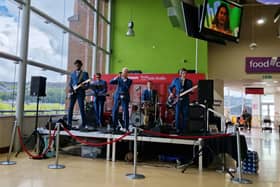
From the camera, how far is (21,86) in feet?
19.4

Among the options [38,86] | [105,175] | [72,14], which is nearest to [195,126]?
A: [105,175]

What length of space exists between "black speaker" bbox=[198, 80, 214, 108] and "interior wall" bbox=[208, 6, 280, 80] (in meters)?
7.35

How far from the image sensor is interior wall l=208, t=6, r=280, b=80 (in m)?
11.7

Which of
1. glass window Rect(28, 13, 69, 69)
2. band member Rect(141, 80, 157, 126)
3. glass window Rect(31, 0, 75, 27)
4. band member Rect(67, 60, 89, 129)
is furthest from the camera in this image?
band member Rect(141, 80, 157, 126)

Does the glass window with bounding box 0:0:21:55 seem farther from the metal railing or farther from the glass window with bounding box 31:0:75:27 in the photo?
the metal railing

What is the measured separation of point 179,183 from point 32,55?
15.4 feet

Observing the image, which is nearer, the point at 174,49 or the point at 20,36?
the point at 20,36

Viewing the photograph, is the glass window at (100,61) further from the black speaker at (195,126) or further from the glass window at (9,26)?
the black speaker at (195,126)

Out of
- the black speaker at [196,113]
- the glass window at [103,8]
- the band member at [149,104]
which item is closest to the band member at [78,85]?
the band member at [149,104]

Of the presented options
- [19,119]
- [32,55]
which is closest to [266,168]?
[19,119]

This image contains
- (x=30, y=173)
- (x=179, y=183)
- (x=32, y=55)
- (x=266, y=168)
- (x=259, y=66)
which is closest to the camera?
(x=179, y=183)

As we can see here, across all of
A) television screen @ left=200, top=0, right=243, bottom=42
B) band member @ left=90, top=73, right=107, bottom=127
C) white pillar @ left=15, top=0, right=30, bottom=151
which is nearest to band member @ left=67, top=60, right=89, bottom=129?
band member @ left=90, top=73, right=107, bottom=127

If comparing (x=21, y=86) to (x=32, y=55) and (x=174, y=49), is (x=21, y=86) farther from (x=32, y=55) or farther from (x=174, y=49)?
(x=174, y=49)

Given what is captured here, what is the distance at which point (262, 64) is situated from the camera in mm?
11406
